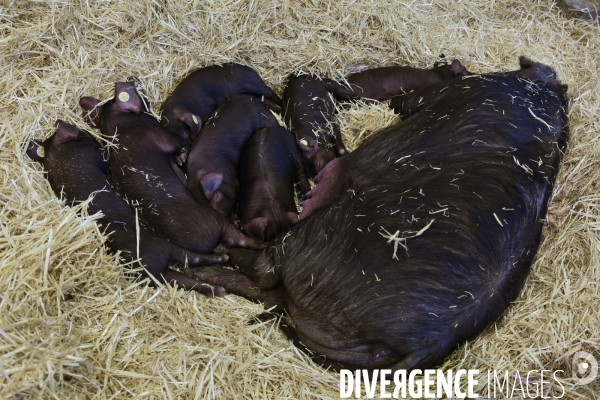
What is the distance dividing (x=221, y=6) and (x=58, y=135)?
147 centimetres

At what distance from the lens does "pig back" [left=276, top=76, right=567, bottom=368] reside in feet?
7.09

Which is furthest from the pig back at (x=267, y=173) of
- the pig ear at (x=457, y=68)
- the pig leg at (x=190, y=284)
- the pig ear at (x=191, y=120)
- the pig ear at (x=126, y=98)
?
the pig ear at (x=457, y=68)

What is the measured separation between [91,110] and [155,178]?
0.67 metres

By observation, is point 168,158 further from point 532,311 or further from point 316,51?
point 532,311

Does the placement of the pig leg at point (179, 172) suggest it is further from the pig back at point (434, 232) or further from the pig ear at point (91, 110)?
the pig back at point (434, 232)

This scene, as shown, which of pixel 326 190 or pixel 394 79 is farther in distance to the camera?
pixel 394 79

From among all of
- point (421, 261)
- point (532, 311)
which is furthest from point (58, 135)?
point (532, 311)

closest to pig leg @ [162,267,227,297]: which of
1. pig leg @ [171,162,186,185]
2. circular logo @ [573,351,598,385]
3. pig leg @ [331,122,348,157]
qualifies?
pig leg @ [171,162,186,185]

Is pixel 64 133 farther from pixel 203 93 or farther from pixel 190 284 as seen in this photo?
pixel 190 284

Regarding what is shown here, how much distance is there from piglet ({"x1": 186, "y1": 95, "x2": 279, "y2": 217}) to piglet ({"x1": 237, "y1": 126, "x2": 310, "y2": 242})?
0.07 m

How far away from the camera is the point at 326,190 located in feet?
9.55

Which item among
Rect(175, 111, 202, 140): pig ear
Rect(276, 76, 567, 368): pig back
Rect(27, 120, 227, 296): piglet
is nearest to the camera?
Rect(276, 76, 567, 368): pig back

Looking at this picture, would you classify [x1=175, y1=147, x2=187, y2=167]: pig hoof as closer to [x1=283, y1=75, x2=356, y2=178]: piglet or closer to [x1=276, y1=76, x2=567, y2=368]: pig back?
[x1=283, y1=75, x2=356, y2=178]: piglet

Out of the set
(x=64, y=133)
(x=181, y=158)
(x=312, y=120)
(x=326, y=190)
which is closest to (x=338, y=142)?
(x=312, y=120)
